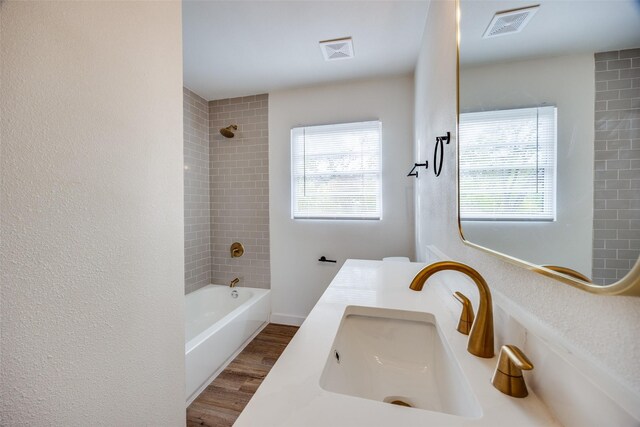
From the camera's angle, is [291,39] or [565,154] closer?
[565,154]

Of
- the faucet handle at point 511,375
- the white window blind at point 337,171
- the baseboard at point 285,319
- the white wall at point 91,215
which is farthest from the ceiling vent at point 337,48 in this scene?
the baseboard at point 285,319

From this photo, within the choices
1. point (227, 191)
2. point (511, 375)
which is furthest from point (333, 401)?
point (227, 191)

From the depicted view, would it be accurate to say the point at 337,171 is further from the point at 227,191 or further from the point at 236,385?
the point at 236,385

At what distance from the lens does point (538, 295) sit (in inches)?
18.6

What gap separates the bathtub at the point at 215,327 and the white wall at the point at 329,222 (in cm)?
32

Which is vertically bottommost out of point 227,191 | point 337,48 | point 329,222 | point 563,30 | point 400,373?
point 400,373

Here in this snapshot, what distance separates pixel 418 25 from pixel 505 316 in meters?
1.93

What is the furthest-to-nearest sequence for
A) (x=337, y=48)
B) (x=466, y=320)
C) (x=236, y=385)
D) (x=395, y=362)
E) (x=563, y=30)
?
(x=337, y=48) → (x=236, y=385) → (x=395, y=362) → (x=466, y=320) → (x=563, y=30)

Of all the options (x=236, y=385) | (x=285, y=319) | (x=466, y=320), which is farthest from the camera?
(x=285, y=319)

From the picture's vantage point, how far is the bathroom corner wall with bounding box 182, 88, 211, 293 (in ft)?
8.19

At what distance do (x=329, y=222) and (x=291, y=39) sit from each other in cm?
162

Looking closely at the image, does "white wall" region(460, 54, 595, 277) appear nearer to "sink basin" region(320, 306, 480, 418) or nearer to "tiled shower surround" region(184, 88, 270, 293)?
"sink basin" region(320, 306, 480, 418)

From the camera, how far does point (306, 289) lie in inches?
101

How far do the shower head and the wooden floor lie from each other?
2.21m
